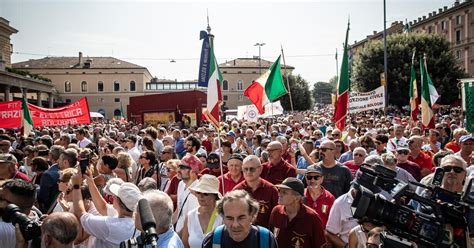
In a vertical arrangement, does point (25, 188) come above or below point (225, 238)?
above

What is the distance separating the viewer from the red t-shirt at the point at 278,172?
21.5 ft

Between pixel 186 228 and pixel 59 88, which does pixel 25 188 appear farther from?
pixel 59 88

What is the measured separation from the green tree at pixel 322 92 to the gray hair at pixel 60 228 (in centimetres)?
15537

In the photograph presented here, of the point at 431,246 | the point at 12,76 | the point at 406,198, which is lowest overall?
the point at 431,246

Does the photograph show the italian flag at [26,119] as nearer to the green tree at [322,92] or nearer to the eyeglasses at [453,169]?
the eyeglasses at [453,169]

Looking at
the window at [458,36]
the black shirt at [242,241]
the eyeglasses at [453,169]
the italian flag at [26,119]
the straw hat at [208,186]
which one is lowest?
the black shirt at [242,241]

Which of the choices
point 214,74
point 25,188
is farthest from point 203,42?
point 25,188

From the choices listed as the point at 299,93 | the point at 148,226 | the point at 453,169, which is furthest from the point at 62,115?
the point at 299,93

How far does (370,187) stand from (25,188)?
9.14 feet

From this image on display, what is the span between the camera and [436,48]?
41.9 meters

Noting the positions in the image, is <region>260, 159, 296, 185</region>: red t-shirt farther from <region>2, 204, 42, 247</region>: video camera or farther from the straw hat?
<region>2, 204, 42, 247</region>: video camera

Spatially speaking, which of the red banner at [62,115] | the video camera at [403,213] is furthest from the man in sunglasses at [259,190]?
the red banner at [62,115]

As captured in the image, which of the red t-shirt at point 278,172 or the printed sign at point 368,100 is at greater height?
the printed sign at point 368,100

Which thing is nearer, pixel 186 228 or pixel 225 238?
pixel 225 238
